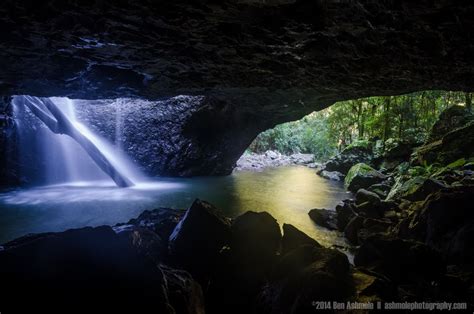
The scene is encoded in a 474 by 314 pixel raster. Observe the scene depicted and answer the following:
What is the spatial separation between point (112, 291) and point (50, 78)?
511 cm

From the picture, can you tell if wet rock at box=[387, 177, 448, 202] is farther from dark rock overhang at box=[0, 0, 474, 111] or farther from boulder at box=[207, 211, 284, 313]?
boulder at box=[207, 211, 284, 313]

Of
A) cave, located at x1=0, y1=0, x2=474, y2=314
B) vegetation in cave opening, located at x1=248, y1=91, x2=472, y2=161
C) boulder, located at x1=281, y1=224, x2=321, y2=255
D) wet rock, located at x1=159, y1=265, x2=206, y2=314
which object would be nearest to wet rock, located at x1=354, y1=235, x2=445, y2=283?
cave, located at x1=0, y1=0, x2=474, y2=314

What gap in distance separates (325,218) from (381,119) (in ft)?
46.8

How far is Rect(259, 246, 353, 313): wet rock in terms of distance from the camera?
2.77 metres

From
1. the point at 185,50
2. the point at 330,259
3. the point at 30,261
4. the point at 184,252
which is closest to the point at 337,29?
the point at 185,50

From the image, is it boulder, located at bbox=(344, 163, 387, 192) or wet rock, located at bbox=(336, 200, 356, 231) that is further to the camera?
boulder, located at bbox=(344, 163, 387, 192)

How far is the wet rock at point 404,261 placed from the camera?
3.42 meters

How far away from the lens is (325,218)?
6738mm

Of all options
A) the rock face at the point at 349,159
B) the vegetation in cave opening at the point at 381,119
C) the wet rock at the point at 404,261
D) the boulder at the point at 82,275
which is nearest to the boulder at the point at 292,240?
the wet rock at the point at 404,261

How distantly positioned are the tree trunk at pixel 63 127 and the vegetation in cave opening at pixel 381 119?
46.4 feet

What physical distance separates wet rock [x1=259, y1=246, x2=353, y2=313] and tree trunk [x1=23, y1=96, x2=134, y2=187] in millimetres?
8899

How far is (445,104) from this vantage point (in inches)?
829

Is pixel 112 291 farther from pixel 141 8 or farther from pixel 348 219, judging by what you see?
pixel 348 219

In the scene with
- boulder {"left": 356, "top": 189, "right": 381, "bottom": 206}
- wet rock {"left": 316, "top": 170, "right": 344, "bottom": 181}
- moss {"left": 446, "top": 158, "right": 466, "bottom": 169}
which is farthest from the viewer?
wet rock {"left": 316, "top": 170, "right": 344, "bottom": 181}
